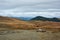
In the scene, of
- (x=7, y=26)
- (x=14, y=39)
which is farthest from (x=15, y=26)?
(x=14, y=39)

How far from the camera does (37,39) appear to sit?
14.1 metres

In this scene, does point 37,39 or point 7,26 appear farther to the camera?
point 7,26

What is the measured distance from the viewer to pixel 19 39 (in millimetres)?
13836

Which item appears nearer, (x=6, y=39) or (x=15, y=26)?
(x=6, y=39)

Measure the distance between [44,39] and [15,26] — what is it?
8176mm

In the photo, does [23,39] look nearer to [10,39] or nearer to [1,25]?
[10,39]

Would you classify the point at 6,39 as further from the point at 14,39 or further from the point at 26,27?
the point at 26,27

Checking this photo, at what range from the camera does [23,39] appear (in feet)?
45.4

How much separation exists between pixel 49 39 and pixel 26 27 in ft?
26.6

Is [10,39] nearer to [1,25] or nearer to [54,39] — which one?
[54,39]

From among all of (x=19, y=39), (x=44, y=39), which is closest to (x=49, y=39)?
(x=44, y=39)

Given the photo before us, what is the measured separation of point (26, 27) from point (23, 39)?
796 centimetres

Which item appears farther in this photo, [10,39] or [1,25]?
[1,25]

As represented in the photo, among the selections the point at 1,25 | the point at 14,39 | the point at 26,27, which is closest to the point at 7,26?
the point at 1,25
